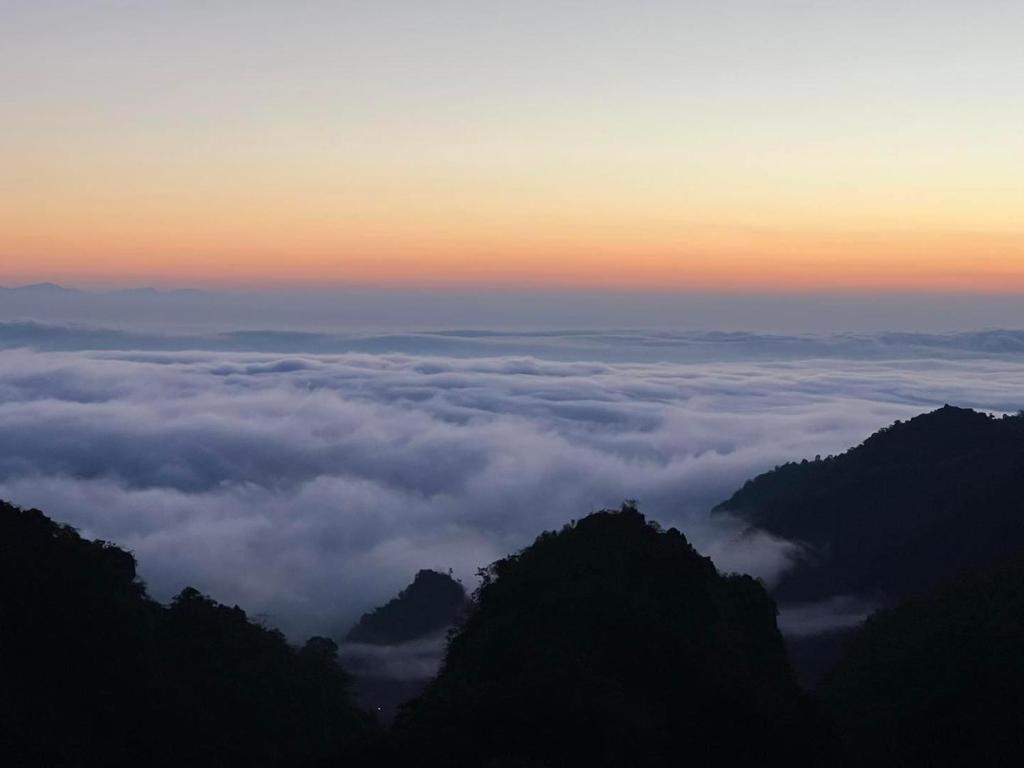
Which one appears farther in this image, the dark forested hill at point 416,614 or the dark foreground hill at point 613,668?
the dark forested hill at point 416,614

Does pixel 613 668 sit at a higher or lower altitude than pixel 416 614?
higher

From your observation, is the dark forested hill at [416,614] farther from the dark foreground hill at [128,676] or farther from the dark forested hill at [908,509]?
the dark foreground hill at [128,676]

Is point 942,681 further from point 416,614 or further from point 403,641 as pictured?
point 416,614

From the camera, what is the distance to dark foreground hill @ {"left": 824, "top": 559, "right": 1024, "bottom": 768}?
19766mm

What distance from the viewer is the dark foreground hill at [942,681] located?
1977 centimetres

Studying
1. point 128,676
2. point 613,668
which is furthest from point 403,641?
point 613,668

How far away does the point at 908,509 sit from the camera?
45.6 m

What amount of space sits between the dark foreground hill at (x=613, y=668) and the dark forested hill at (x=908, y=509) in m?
17.5

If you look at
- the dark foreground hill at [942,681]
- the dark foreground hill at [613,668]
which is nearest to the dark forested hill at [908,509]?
the dark foreground hill at [942,681]

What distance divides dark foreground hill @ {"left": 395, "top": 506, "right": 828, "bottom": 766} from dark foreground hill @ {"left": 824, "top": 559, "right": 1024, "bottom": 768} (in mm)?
2675

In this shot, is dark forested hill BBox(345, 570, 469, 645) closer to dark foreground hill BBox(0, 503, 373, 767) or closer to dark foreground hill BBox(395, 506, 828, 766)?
dark foreground hill BBox(0, 503, 373, 767)

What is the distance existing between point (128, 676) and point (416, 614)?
101 feet

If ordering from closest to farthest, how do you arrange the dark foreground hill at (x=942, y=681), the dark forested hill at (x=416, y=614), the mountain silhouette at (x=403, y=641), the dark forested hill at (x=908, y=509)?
the dark foreground hill at (x=942, y=681), the dark forested hill at (x=908, y=509), the mountain silhouette at (x=403, y=641), the dark forested hill at (x=416, y=614)

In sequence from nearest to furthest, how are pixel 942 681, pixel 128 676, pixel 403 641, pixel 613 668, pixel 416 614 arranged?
pixel 613 668, pixel 128 676, pixel 942 681, pixel 403 641, pixel 416 614
